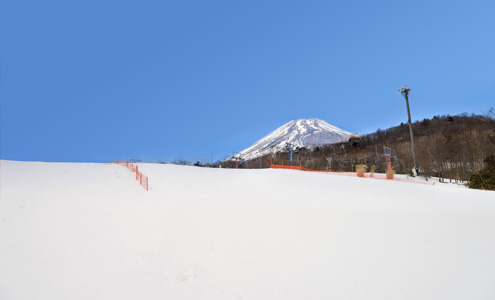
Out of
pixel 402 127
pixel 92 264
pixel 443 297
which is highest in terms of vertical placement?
pixel 402 127

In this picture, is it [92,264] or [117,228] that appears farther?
[117,228]

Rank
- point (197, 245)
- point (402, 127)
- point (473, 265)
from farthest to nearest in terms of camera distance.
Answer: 1. point (402, 127)
2. point (197, 245)
3. point (473, 265)

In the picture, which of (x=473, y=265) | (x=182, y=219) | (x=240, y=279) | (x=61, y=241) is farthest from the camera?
(x=182, y=219)

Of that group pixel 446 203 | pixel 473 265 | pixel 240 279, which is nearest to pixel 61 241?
pixel 240 279

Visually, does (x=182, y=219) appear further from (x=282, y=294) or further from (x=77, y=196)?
(x=77, y=196)

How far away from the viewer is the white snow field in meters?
4.61

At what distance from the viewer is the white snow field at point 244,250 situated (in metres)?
4.61

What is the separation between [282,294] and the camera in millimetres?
4371

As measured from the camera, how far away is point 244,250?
6.00m

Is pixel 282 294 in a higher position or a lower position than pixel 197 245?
lower

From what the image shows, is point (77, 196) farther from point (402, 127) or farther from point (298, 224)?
point (402, 127)

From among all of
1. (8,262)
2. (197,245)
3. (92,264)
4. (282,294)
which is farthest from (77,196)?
(282,294)

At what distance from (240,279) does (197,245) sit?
185 centimetres

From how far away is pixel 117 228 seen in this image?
7828 mm
